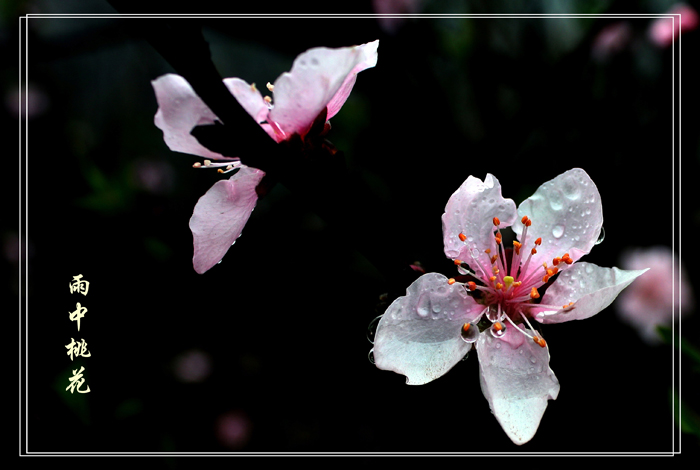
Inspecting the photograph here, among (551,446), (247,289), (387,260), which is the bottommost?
(551,446)

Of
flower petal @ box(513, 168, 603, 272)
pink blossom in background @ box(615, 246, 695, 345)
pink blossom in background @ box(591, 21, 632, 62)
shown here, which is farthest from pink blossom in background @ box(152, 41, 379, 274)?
pink blossom in background @ box(591, 21, 632, 62)

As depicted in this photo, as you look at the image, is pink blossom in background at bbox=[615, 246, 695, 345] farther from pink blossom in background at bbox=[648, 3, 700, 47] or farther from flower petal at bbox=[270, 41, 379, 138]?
flower petal at bbox=[270, 41, 379, 138]

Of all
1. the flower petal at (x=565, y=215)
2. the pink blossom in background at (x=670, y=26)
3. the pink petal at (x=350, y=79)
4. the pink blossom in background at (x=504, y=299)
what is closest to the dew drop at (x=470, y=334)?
the pink blossom in background at (x=504, y=299)

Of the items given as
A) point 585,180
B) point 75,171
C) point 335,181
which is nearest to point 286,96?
point 335,181

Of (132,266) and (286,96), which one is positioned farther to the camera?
(132,266)

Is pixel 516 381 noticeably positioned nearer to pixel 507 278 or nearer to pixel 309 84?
pixel 507 278

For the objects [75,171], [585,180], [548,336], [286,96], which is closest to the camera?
[286,96]

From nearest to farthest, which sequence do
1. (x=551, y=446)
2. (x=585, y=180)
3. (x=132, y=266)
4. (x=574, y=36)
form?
1. (x=585, y=180)
2. (x=551, y=446)
3. (x=132, y=266)
4. (x=574, y=36)

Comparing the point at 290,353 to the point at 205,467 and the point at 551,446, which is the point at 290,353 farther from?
the point at 551,446
